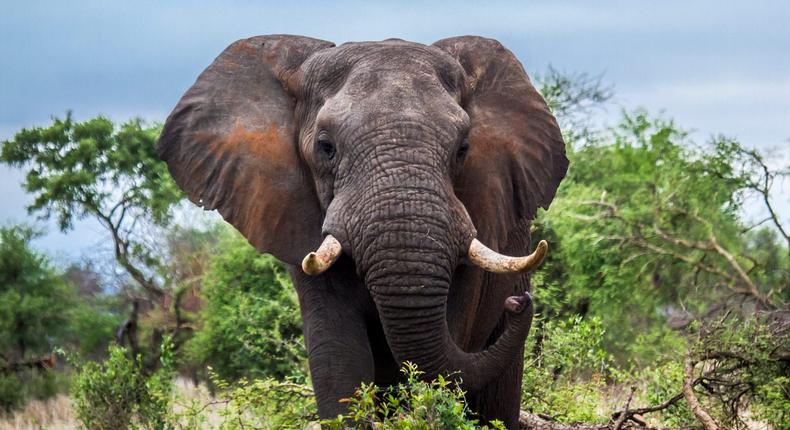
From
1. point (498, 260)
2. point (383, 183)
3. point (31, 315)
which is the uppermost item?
point (31, 315)

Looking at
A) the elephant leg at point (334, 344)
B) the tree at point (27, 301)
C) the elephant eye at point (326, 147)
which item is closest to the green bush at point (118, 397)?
the elephant leg at point (334, 344)

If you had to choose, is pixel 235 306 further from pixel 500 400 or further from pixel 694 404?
pixel 694 404

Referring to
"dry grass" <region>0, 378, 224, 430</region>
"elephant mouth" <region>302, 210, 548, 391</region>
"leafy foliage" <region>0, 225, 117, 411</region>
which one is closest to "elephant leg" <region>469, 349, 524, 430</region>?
"elephant mouth" <region>302, 210, 548, 391</region>

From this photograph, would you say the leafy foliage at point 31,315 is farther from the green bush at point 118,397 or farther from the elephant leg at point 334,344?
the elephant leg at point 334,344

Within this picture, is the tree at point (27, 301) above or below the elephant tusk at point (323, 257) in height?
above

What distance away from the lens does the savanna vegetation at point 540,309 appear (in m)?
8.99

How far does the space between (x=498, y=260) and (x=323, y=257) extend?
2.85ft

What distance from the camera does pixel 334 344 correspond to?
6992mm

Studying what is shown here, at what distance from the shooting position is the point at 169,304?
2333cm

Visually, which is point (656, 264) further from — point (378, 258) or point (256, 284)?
point (378, 258)

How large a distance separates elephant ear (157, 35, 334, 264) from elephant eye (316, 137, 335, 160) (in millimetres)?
330

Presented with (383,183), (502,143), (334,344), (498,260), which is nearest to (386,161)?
(383,183)

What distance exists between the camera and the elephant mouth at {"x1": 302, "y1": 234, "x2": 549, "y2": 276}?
6445 mm

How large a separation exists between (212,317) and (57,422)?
3.85 metres
